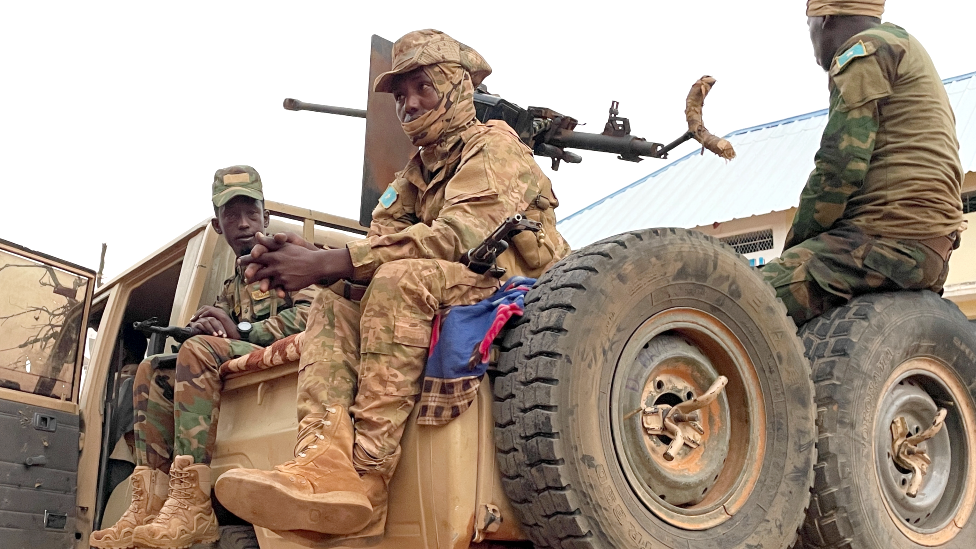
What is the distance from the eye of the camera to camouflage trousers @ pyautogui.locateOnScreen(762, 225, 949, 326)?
3.21 m

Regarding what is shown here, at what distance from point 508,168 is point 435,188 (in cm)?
29

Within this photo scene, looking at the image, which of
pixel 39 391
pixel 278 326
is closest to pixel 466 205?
pixel 278 326

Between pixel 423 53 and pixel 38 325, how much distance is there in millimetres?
2275

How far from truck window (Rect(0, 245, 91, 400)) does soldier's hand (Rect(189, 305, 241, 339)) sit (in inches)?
25.7

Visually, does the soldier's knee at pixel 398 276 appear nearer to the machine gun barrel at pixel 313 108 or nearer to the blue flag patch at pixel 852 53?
the blue flag patch at pixel 852 53

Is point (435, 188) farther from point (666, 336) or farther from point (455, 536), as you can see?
point (455, 536)

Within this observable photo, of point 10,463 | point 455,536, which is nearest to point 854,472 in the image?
point 455,536

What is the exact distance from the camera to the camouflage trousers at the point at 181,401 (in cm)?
351

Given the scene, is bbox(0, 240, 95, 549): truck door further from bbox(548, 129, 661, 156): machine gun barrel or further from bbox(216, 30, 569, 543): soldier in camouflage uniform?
bbox(548, 129, 661, 156): machine gun barrel

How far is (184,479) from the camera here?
343 centimetres

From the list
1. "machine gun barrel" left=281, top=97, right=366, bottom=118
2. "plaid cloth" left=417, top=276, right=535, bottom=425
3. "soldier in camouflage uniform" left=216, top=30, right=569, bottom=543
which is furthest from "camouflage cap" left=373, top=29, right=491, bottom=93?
"machine gun barrel" left=281, top=97, right=366, bottom=118

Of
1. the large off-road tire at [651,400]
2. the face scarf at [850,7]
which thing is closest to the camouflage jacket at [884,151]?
the face scarf at [850,7]

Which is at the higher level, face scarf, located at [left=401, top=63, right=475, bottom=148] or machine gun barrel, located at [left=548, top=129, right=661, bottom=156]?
machine gun barrel, located at [left=548, top=129, right=661, bottom=156]

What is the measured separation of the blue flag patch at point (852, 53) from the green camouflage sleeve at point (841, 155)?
3cm
